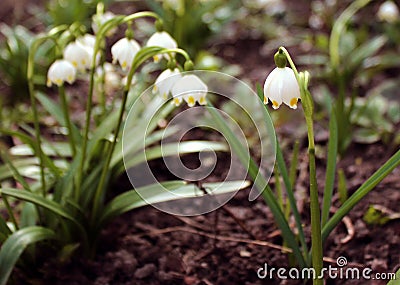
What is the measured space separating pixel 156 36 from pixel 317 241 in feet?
2.33

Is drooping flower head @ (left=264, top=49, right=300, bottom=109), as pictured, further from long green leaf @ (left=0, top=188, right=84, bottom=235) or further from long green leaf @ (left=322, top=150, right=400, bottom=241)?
long green leaf @ (left=0, top=188, right=84, bottom=235)

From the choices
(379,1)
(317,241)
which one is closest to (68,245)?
(317,241)

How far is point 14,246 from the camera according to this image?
1.51 metres

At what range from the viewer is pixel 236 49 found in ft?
10.3

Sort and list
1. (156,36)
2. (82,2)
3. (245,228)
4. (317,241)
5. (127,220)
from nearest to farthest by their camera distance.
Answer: (317,241) < (156,36) < (245,228) < (127,220) < (82,2)

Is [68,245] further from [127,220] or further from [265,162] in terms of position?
[265,162]

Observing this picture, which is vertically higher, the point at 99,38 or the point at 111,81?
the point at 111,81
